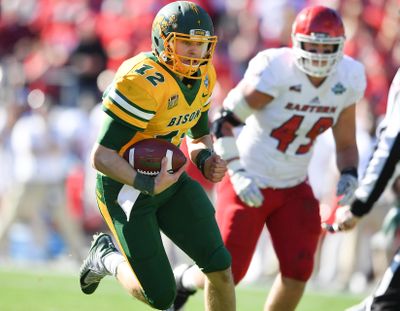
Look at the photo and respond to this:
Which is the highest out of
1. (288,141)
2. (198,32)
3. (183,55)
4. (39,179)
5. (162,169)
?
(198,32)

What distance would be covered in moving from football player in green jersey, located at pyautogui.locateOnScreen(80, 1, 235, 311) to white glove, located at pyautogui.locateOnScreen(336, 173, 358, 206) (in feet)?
2.76

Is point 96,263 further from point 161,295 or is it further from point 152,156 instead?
point 152,156

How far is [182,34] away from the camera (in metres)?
4.79

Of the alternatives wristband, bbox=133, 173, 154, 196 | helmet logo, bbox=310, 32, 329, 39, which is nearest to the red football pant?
helmet logo, bbox=310, 32, 329, 39

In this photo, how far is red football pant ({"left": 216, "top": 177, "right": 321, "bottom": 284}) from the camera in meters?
5.54

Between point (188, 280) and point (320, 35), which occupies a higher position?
point (320, 35)

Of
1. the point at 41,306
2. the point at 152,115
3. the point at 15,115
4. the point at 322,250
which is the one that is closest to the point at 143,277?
the point at 152,115

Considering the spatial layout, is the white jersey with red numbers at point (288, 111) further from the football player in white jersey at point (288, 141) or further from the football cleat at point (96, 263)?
the football cleat at point (96, 263)

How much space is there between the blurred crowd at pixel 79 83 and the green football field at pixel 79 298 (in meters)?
→ 1.16

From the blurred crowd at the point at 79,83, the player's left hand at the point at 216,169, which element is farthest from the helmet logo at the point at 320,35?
the blurred crowd at the point at 79,83

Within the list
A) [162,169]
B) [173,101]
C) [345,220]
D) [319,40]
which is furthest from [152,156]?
[319,40]

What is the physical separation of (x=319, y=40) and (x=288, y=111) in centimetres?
43

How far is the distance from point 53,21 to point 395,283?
8717 mm

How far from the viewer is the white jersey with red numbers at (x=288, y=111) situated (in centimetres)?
558
